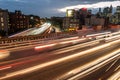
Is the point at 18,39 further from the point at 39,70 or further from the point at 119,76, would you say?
the point at 119,76

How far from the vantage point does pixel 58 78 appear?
663 inches

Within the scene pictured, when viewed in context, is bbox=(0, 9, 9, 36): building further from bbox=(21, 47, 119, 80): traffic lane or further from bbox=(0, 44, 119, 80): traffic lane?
bbox=(21, 47, 119, 80): traffic lane

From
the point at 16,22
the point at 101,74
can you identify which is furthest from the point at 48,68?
the point at 16,22

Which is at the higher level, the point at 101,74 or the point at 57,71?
the point at 57,71

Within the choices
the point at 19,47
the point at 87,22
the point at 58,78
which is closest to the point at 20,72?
the point at 58,78

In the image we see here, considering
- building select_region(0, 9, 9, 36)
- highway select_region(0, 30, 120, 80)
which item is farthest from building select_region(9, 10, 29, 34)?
highway select_region(0, 30, 120, 80)

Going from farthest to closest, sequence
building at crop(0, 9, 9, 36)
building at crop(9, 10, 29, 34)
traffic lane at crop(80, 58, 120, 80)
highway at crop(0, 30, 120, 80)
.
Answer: building at crop(9, 10, 29, 34), building at crop(0, 9, 9, 36), traffic lane at crop(80, 58, 120, 80), highway at crop(0, 30, 120, 80)

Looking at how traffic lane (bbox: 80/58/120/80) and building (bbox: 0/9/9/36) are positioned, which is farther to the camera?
building (bbox: 0/9/9/36)

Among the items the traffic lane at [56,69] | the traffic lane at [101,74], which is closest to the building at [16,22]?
the traffic lane at [56,69]

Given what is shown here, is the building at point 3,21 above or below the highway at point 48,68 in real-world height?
above

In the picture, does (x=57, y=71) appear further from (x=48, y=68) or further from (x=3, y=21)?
(x=3, y=21)

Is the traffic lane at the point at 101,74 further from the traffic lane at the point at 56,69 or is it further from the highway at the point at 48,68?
the traffic lane at the point at 56,69

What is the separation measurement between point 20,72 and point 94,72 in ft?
21.3

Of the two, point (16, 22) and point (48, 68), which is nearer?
point (48, 68)
